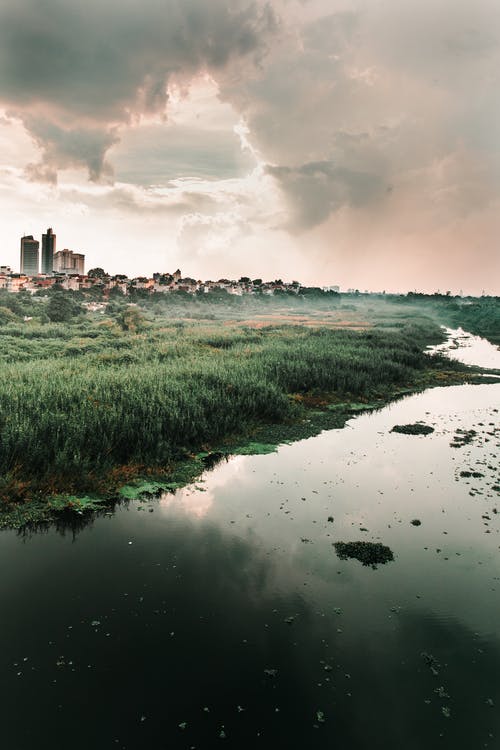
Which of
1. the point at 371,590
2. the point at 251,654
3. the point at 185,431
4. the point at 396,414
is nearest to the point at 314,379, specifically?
the point at 396,414

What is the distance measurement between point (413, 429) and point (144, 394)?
8.72 meters

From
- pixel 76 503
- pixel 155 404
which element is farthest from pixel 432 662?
pixel 155 404

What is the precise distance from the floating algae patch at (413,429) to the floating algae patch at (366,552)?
7873mm

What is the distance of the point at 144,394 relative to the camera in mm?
14328

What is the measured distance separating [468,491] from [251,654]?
712 centimetres

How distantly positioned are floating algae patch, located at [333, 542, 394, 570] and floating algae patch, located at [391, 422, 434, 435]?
787 centimetres

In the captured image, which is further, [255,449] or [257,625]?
[255,449]

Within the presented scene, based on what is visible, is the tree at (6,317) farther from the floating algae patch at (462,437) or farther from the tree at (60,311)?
the floating algae patch at (462,437)

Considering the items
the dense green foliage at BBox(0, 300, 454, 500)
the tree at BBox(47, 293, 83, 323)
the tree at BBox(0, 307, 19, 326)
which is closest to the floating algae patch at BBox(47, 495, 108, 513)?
the dense green foliage at BBox(0, 300, 454, 500)

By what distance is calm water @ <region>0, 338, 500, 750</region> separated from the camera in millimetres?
5188

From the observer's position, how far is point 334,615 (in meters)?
6.88

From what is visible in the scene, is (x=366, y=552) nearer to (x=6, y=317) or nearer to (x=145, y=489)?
(x=145, y=489)

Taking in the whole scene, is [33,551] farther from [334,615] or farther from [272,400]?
[272,400]

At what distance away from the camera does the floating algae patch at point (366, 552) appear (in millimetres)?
8276
